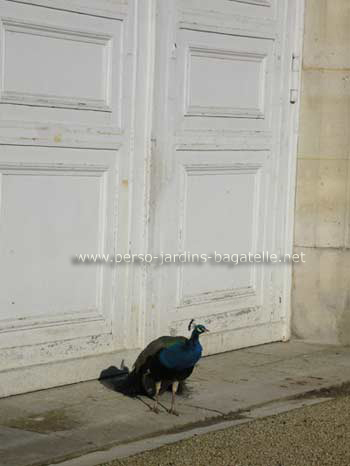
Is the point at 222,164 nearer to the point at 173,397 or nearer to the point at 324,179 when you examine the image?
the point at 324,179

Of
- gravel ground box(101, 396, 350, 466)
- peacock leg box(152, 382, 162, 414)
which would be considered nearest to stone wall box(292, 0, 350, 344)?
gravel ground box(101, 396, 350, 466)

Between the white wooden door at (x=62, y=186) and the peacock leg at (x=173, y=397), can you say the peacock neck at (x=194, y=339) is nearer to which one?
the peacock leg at (x=173, y=397)

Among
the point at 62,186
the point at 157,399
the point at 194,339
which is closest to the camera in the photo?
the point at 194,339

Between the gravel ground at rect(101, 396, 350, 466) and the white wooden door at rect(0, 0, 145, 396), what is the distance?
53.1 inches

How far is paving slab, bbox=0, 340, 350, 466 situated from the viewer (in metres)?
5.70

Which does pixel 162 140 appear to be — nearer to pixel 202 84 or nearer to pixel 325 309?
pixel 202 84

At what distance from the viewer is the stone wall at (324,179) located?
8.41 metres

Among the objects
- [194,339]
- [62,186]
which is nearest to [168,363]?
[194,339]

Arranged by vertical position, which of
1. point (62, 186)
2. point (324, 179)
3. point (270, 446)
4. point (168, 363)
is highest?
point (324, 179)

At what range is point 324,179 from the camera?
852cm

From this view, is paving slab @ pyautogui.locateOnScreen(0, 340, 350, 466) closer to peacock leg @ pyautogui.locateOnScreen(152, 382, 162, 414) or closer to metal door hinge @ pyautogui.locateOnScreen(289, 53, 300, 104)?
peacock leg @ pyautogui.locateOnScreen(152, 382, 162, 414)

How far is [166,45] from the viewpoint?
24.4 ft

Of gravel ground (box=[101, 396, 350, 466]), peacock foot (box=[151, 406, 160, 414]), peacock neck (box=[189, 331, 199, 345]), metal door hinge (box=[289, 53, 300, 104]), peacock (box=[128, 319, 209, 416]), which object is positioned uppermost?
metal door hinge (box=[289, 53, 300, 104])

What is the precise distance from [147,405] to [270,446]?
1.08 metres
